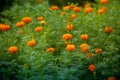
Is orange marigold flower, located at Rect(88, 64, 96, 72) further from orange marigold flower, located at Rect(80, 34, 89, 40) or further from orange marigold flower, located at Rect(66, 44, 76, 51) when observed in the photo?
orange marigold flower, located at Rect(80, 34, 89, 40)

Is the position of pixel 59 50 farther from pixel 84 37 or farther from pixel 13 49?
pixel 13 49

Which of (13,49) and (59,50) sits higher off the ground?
(13,49)

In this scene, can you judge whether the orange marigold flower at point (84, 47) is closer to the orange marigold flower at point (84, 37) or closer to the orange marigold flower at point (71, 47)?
the orange marigold flower at point (71, 47)

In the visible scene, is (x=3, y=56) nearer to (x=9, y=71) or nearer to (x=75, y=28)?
(x=9, y=71)

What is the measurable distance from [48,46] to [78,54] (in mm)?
551

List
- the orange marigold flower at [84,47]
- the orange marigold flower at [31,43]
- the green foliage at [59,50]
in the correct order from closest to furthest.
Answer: the green foliage at [59,50], the orange marigold flower at [84,47], the orange marigold flower at [31,43]

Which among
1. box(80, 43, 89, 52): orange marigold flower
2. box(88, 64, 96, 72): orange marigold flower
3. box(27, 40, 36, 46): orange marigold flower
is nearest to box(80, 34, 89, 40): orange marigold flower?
box(80, 43, 89, 52): orange marigold flower

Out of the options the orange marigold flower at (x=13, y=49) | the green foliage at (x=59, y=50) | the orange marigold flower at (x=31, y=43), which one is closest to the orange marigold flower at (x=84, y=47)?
the green foliage at (x=59, y=50)

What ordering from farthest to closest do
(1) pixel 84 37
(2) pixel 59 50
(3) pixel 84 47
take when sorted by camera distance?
(2) pixel 59 50, (1) pixel 84 37, (3) pixel 84 47

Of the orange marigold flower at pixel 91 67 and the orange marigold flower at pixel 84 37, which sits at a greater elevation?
the orange marigold flower at pixel 84 37

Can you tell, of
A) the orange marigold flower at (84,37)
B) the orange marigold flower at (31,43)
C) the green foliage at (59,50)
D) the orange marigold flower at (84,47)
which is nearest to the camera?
the green foliage at (59,50)

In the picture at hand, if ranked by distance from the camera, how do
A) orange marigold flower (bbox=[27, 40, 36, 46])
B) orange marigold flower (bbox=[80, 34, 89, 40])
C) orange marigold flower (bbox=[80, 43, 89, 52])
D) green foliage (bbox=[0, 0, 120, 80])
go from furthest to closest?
orange marigold flower (bbox=[80, 34, 89, 40]) < orange marigold flower (bbox=[27, 40, 36, 46]) < orange marigold flower (bbox=[80, 43, 89, 52]) < green foliage (bbox=[0, 0, 120, 80])

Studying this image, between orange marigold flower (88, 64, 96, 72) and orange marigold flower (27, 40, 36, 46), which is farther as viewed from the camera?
orange marigold flower (27, 40, 36, 46)

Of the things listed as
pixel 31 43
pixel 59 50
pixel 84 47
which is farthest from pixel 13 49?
pixel 84 47
